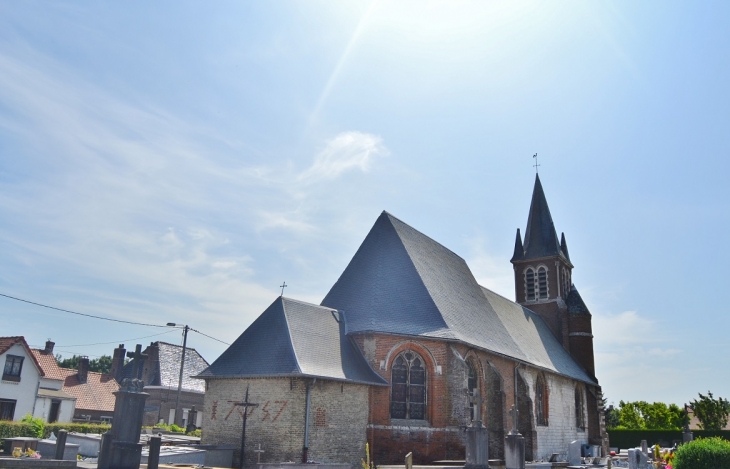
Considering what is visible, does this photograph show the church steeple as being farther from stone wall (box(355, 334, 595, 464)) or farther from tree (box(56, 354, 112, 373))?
tree (box(56, 354, 112, 373))

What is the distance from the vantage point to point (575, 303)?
34.3 meters

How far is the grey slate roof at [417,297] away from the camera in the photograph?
1806 cm

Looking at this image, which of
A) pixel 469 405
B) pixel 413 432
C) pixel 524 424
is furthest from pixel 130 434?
pixel 524 424

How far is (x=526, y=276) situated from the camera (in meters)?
35.4

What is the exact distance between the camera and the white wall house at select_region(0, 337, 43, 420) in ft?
92.7

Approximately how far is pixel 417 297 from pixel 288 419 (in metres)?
6.42

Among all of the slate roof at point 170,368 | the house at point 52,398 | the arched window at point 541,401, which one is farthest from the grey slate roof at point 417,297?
the house at point 52,398

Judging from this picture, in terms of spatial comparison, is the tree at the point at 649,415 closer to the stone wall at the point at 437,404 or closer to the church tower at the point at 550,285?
the church tower at the point at 550,285

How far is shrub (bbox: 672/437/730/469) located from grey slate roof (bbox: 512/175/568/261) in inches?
756

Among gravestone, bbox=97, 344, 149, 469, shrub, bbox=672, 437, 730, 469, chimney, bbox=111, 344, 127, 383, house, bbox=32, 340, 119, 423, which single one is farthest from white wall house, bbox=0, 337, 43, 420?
shrub, bbox=672, 437, 730, 469

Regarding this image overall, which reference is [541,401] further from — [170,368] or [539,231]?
[170,368]

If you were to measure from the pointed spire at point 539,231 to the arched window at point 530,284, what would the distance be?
96cm

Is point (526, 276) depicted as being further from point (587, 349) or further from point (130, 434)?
point (130, 434)

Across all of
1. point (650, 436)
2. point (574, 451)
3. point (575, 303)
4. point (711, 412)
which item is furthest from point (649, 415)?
point (574, 451)
